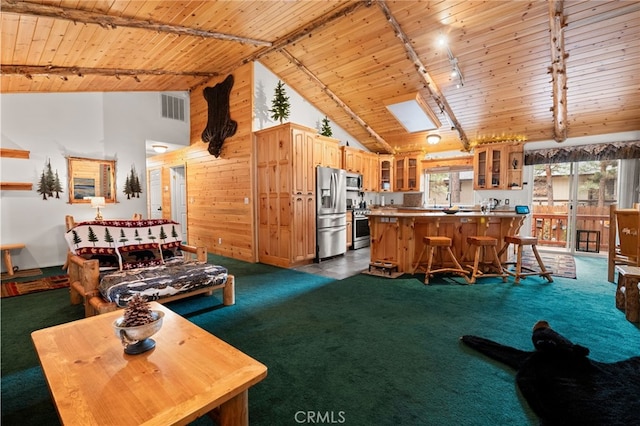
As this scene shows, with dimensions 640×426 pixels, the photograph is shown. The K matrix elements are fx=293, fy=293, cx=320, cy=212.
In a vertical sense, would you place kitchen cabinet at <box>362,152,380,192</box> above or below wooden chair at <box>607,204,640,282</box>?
above

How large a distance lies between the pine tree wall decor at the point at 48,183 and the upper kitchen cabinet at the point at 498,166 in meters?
8.61

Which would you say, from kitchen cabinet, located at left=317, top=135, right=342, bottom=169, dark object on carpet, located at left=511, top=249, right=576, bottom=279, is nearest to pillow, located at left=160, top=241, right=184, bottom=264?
kitchen cabinet, located at left=317, top=135, right=342, bottom=169

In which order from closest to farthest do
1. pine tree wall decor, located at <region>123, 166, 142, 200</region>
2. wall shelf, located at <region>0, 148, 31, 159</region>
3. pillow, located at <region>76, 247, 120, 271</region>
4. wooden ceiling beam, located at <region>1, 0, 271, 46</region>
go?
1. wooden ceiling beam, located at <region>1, 0, 271, 46</region>
2. pillow, located at <region>76, 247, 120, 271</region>
3. wall shelf, located at <region>0, 148, 31, 159</region>
4. pine tree wall decor, located at <region>123, 166, 142, 200</region>

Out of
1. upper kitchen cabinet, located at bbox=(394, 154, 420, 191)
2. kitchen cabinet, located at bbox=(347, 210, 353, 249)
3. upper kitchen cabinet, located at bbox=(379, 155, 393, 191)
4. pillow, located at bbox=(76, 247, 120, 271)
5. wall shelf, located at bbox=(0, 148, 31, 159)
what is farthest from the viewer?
upper kitchen cabinet, located at bbox=(379, 155, 393, 191)

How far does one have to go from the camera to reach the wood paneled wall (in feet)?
18.2

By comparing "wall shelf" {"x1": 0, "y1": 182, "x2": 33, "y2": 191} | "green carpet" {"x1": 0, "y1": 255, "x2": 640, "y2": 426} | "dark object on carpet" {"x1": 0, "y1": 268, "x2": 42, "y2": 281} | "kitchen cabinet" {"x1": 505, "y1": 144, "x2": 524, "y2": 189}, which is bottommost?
"green carpet" {"x1": 0, "y1": 255, "x2": 640, "y2": 426}

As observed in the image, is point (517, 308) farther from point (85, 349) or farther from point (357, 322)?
point (85, 349)

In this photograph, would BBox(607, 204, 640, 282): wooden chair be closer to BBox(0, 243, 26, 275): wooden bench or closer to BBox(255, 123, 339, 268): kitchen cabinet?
BBox(255, 123, 339, 268): kitchen cabinet

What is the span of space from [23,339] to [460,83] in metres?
6.73

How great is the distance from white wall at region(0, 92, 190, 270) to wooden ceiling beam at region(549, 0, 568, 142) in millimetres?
7237

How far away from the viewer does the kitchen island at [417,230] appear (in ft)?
15.1

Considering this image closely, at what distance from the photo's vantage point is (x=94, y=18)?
3137 mm

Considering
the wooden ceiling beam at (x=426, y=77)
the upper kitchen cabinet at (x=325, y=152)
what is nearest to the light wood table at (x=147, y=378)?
the upper kitchen cabinet at (x=325, y=152)

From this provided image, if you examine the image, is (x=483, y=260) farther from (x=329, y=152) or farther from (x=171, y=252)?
(x=171, y=252)
